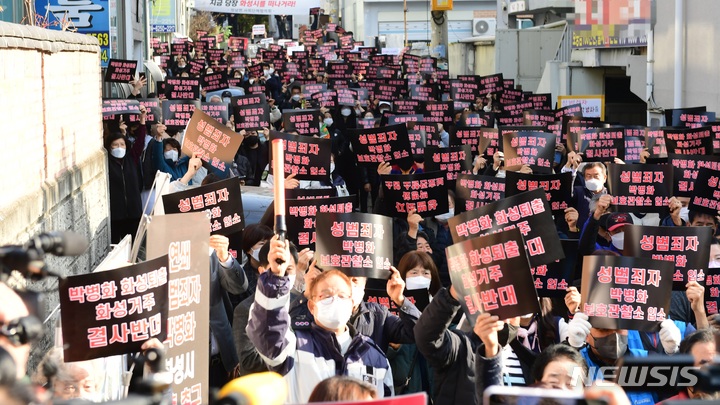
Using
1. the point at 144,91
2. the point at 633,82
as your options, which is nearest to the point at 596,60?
the point at 633,82

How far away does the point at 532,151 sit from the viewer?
13117mm

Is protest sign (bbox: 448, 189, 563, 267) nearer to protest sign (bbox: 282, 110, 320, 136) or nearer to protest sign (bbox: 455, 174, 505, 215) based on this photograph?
protest sign (bbox: 455, 174, 505, 215)

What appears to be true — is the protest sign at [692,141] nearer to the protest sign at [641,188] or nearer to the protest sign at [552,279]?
the protest sign at [641,188]

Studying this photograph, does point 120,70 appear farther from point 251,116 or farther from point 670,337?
point 670,337

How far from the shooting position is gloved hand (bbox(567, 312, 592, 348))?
6215 millimetres

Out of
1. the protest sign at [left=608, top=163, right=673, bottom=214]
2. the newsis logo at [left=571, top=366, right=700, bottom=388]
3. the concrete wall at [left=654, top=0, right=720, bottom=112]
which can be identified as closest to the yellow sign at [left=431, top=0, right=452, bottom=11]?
the concrete wall at [left=654, top=0, right=720, bottom=112]

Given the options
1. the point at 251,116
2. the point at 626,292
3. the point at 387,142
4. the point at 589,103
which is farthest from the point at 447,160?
the point at 589,103

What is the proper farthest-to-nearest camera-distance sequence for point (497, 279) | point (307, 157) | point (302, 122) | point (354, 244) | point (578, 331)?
point (302, 122) → point (307, 157) → point (354, 244) → point (578, 331) → point (497, 279)

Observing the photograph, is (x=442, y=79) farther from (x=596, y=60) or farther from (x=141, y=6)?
(x=141, y=6)

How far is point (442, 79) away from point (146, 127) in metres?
15.0

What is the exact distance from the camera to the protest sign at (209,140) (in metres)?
11.1

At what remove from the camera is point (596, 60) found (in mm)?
30625

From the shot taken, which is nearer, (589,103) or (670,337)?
(670,337)

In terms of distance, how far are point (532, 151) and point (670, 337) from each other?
6969 mm
